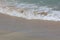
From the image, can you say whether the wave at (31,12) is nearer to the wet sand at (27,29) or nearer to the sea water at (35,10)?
the sea water at (35,10)

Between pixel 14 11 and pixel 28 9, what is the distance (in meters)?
0.65

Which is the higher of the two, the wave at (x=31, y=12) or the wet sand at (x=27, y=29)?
the wave at (x=31, y=12)

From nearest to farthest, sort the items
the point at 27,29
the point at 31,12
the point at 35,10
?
the point at 27,29
the point at 31,12
the point at 35,10

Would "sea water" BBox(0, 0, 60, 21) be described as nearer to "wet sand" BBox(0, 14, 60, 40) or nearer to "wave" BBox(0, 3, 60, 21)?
"wave" BBox(0, 3, 60, 21)

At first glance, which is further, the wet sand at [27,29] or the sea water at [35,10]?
the sea water at [35,10]

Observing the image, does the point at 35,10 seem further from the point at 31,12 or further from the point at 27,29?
the point at 27,29

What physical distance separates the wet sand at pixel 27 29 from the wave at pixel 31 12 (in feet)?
2.35

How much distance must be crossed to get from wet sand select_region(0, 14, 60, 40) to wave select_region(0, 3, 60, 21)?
0.71 metres

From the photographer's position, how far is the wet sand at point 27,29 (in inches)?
277

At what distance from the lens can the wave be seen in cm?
991

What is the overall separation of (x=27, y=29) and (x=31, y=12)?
2.80 metres

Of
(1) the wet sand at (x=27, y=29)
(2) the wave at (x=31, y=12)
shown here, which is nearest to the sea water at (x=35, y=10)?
(2) the wave at (x=31, y=12)

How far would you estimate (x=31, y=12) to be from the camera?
10703mm

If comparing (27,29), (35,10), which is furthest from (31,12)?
(27,29)
